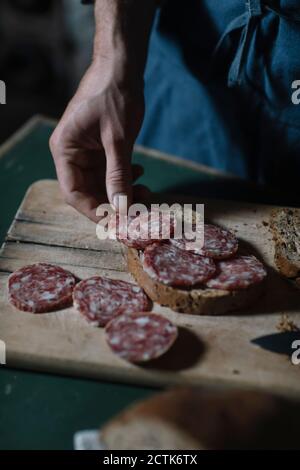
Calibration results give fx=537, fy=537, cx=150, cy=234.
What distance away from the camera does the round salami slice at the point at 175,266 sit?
1.81 meters

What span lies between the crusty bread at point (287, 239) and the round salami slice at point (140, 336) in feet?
1.82

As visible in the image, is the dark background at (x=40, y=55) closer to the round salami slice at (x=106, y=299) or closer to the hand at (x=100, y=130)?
the hand at (x=100, y=130)

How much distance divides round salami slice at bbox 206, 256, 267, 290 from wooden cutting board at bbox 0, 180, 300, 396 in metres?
0.10

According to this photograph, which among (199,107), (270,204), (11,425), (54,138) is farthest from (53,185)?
(11,425)

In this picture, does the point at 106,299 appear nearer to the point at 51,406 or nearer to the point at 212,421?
the point at 51,406

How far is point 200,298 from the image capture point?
1786 mm

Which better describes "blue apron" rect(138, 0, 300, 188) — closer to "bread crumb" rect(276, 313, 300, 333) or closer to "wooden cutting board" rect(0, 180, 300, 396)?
"wooden cutting board" rect(0, 180, 300, 396)

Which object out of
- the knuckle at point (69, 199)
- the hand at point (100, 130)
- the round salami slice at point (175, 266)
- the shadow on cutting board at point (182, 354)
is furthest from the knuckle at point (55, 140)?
the shadow on cutting board at point (182, 354)

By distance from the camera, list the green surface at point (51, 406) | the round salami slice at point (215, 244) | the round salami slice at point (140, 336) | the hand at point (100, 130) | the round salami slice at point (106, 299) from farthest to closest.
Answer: the hand at point (100, 130), the round salami slice at point (215, 244), the round salami slice at point (106, 299), the round salami slice at point (140, 336), the green surface at point (51, 406)

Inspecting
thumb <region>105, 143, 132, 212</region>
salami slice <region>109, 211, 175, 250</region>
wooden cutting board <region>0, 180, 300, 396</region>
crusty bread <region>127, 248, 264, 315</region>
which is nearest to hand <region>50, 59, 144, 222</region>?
thumb <region>105, 143, 132, 212</region>

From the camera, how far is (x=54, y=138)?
84.5 inches

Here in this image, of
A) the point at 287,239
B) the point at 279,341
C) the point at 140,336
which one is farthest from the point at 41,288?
the point at 287,239
